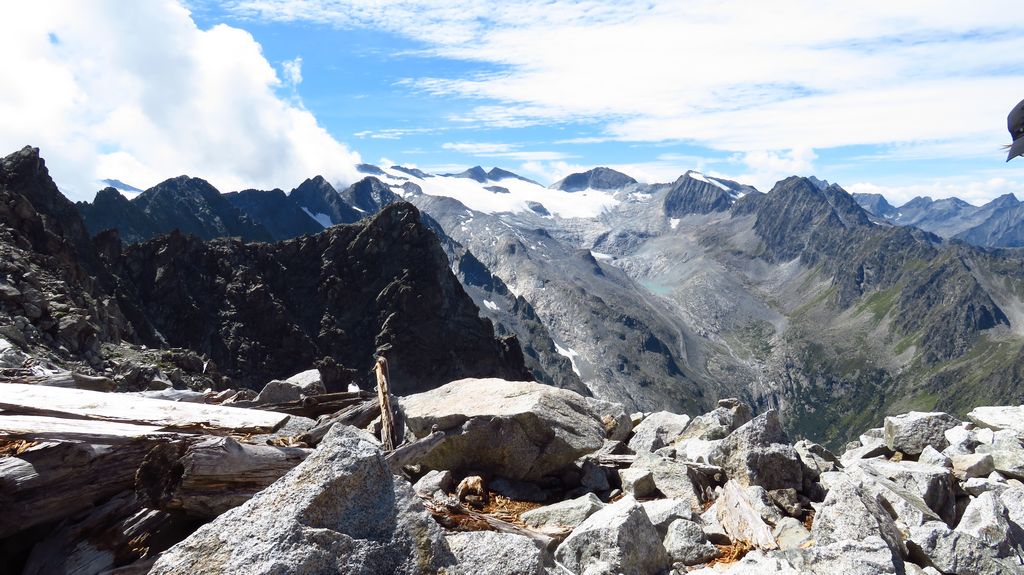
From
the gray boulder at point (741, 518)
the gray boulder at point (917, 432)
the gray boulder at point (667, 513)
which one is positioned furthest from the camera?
the gray boulder at point (917, 432)

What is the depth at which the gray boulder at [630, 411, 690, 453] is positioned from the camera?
56.3 ft

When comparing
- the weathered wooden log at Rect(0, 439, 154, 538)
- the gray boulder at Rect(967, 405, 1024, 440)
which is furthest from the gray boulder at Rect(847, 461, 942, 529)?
the weathered wooden log at Rect(0, 439, 154, 538)

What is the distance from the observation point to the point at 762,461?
13070mm

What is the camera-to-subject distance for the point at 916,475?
1309 cm

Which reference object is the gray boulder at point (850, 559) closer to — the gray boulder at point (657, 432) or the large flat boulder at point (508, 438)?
the large flat boulder at point (508, 438)

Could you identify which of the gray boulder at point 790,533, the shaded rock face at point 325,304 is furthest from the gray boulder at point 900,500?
the shaded rock face at point 325,304

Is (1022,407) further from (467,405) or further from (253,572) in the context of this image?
(253,572)

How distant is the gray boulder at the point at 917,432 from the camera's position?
17156mm

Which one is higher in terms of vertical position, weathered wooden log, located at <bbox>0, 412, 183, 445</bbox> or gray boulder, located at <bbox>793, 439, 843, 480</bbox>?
weathered wooden log, located at <bbox>0, 412, 183, 445</bbox>

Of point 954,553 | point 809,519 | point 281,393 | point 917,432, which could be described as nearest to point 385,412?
point 281,393

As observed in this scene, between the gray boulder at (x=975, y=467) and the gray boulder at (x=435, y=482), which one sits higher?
the gray boulder at (x=435, y=482)

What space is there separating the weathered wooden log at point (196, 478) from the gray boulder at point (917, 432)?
16.7 m

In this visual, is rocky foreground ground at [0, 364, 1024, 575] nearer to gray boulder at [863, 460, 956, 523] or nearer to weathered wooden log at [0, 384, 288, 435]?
gray boulder at [863, 460, 956, 523]

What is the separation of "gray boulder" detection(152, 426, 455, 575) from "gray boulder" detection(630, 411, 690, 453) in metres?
10.1
